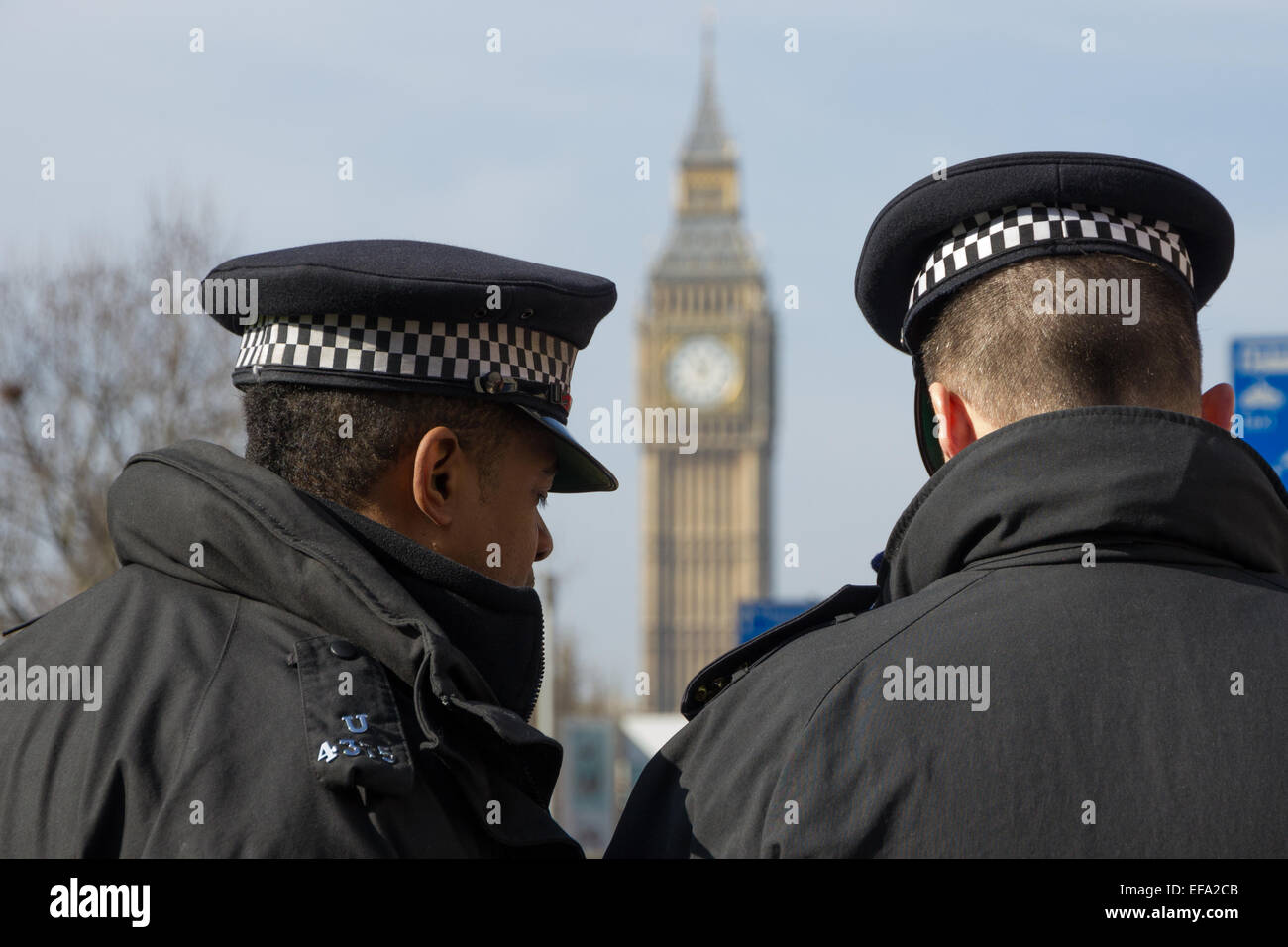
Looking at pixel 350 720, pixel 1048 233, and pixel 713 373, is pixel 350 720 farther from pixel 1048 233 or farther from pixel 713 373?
pixel 713 373

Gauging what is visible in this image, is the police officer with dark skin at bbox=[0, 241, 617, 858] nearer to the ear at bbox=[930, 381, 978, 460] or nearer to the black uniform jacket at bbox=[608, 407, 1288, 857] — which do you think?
the black uniform jacket at bbox=[608, 407, 1288, 857]

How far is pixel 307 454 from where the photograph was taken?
2.55 metres

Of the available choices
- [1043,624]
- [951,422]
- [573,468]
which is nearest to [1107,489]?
[1043,624]

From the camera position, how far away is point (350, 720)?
222 centimetres

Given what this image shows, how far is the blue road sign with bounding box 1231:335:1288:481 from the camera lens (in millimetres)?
8086

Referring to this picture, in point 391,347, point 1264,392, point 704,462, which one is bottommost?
point 391,347

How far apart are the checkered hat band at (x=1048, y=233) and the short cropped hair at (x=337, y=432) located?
2.45ft

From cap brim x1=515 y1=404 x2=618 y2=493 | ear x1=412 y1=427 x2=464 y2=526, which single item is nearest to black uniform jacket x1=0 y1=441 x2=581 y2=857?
ear x1=412 y1=427 x2=464 y2=526

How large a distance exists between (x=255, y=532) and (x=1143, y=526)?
43.7 inches

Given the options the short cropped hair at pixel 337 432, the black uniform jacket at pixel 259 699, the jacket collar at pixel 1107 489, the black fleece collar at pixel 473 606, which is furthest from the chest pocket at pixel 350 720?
the jacket collar at pixel 1107 489

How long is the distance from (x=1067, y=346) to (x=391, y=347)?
3.15 ft

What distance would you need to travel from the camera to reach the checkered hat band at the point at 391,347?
8.48 feet
